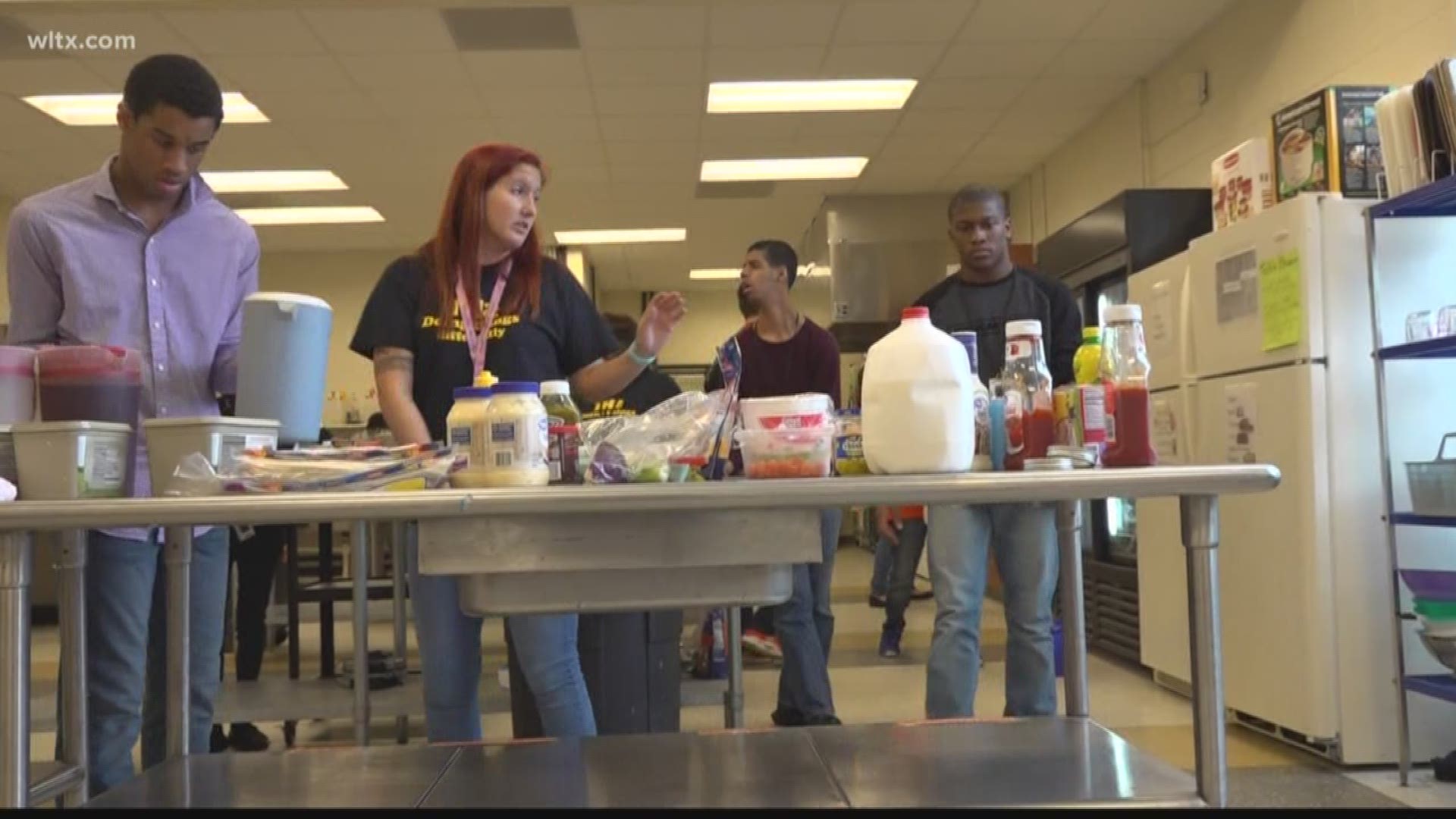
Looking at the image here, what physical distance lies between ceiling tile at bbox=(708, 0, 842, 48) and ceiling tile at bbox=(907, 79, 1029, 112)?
930 mm

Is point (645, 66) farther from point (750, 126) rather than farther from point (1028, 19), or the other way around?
point (1028, 19)

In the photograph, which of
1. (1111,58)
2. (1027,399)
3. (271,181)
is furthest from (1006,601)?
(271,181)

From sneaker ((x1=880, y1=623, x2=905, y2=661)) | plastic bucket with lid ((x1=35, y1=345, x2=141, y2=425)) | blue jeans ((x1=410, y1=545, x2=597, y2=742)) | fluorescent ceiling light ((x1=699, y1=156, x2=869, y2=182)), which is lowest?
sneaker ((x1=880, y1=623, x2=905, y2=661))

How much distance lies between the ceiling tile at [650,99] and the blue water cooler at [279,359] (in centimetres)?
432

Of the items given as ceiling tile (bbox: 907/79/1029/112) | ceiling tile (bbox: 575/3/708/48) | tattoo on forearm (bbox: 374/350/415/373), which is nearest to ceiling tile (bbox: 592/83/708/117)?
ceiling tile (bbox: 575/3/708/48)

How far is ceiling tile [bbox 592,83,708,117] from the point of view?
19.2 ft

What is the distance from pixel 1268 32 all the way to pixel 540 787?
4528 millimetres

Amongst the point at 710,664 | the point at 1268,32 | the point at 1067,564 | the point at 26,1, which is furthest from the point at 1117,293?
the point at 26,1

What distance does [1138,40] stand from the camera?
211 inches

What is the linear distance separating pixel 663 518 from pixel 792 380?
2.17 m

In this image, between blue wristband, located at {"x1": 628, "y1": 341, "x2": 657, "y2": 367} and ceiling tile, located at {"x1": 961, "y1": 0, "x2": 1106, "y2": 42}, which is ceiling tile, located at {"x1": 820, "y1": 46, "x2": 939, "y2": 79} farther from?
blue wristband, located at {"x1": 628, "y1": 341, "x2": 657, "y2": 367}

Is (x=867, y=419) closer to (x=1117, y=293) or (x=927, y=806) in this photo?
(x=927, y=806)

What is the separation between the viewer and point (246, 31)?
4879 millimetres

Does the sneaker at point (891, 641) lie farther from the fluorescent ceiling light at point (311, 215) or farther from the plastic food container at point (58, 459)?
the fluorescent ceiling light at point (311, 215)
